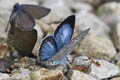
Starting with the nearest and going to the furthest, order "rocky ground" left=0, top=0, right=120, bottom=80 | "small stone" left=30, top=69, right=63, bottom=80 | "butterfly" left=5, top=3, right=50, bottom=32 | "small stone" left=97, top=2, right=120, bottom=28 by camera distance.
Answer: "small stone" left=30, top=69, right=63, bottom=80
"rocky ground" left=0, top=0, right=120, bottom=80
"butterfly" left=5, top=3, right=50, bottom=32
"small stone" left=97, top=2, right=120, bottom=28

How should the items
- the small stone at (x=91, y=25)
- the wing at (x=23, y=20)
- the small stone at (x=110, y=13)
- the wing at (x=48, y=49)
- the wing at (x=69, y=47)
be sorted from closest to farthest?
the wing at (x=69, y=47) → the wing at (x=48, y=49) → the wing at (x=23, y=20) → the small stone at (x=91, y=25) → the small stone at (x=110, y=13)

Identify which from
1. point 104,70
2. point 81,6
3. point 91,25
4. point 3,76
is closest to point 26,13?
point 3,76

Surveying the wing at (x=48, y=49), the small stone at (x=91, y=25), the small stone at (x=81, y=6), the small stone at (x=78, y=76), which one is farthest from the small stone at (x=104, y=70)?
the small stone at (x=81, y=6)

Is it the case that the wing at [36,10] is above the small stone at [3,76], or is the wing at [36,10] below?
above

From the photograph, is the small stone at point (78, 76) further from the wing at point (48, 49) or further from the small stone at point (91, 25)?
the small stone at point (91, 25)

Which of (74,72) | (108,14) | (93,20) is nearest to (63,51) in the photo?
(74,72)

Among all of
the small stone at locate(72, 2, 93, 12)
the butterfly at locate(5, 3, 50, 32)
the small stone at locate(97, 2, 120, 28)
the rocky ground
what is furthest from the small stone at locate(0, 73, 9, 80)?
the small stone at locate(72, 2, 93, 12)

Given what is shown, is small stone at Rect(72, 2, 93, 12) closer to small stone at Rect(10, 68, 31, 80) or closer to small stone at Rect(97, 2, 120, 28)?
small stone at Rect(97, 2, 120, 28)
